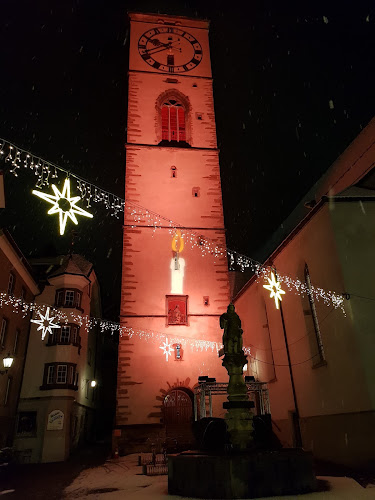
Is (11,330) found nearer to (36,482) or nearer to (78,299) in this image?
(78,299)

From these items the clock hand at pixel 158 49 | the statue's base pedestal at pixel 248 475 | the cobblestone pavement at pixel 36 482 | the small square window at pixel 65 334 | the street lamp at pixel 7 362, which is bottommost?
the cobblestone pavement at pixel 36 482

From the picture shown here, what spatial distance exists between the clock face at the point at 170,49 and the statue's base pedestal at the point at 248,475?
26030mm

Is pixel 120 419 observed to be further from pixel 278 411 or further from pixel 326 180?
pixel 326 180

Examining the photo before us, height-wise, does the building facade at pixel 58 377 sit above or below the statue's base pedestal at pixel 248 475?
above

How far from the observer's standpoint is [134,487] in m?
9.98

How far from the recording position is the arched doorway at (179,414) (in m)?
17.8

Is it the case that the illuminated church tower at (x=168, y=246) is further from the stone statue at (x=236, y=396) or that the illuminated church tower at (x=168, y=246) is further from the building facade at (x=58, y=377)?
the stone statue at (x=236, y=396)

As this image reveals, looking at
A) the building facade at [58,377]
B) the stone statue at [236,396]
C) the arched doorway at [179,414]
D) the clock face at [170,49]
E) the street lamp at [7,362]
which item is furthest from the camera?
the clock face at [170,49]

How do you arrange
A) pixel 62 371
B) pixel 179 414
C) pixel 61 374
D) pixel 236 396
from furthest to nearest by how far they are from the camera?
pixel 62 371 < pixel 61 374 < pixel 179 414 < pixel 236 396

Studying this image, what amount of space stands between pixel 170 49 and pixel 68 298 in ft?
65.4

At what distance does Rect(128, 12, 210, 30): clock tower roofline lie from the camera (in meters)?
29.8

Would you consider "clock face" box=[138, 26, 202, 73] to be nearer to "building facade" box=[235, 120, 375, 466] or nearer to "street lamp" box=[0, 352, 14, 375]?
"building facade" box=[235, 120, 375, 466]

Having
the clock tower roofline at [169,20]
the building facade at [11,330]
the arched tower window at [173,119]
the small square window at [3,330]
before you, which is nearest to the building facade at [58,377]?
the building facade at [11,330]

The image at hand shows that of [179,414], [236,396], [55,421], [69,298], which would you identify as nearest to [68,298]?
[69,298]
